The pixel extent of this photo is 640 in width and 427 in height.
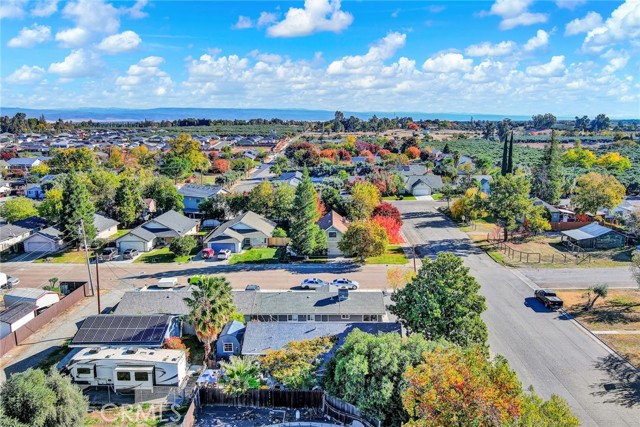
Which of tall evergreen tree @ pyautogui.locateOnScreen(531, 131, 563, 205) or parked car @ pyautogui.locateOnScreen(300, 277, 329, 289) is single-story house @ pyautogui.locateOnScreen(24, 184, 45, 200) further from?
tall evergreen tree @ pyautogui.locateOnScreen(531, 131, 563, 205)

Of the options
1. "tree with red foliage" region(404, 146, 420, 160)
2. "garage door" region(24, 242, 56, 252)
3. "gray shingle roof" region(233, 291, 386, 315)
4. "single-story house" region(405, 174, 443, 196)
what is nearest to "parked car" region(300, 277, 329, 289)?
→ "gray shingle roof" region(233, 291, 386, 315)

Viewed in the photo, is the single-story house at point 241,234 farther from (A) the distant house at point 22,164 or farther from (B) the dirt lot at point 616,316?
(A) the distant house at point 22,164

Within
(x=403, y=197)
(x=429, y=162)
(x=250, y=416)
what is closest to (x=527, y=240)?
(x=403, y=197)

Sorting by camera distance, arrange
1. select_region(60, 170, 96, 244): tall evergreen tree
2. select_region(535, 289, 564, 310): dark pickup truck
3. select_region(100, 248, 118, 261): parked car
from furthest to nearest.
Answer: select_region(60, 170, 96, 244): tall evergreen tree < select_region(100, 248, 118, 261): parked car < select_region(535, 289, 564, 310): dark pickup truck

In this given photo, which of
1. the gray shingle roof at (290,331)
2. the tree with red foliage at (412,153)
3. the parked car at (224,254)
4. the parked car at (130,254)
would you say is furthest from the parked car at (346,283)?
the tree with red foliage at (412,153)

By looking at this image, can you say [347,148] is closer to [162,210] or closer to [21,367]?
Answer: [162,210]

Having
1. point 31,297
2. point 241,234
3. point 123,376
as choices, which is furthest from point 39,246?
point 123,376
